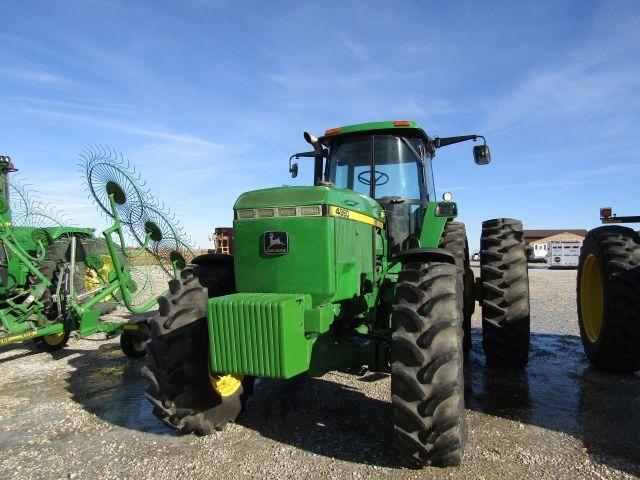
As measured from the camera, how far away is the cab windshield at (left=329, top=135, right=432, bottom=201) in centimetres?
533

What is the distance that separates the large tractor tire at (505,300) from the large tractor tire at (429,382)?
7.61 feet

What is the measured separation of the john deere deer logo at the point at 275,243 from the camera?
3598 mm

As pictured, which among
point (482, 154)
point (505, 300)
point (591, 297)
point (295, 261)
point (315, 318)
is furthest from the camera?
point (591, 297)

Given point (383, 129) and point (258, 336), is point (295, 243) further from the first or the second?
point (383, 129)

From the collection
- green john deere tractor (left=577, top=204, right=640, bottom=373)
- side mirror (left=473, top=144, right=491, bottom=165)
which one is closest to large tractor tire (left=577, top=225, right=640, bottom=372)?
green john deere tractor (left=577, top=204, right=640, bottom=373)

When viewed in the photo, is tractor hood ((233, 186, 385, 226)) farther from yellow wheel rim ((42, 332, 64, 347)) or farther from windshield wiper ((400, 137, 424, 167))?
yellow wheel rim ((42, 332, 64, 347))

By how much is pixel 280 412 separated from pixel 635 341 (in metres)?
3.84

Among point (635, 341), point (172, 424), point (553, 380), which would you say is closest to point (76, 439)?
point (172, 424)

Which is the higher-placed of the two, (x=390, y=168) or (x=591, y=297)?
(x=390, y=168)

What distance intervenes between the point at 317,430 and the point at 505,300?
104 inches

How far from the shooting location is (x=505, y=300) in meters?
Result: 5.31

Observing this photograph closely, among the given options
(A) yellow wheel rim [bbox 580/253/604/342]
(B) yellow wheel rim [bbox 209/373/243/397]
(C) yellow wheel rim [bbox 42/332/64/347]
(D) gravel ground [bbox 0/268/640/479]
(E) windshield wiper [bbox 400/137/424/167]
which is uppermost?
(E) windshield wiper [bbox 400/137/424/167]

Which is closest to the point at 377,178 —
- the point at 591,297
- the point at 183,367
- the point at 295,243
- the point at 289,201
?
the point at 289,201

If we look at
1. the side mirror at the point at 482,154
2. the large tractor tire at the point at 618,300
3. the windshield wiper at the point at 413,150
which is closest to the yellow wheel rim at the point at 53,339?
the windshield wiper at the point at 413,150
